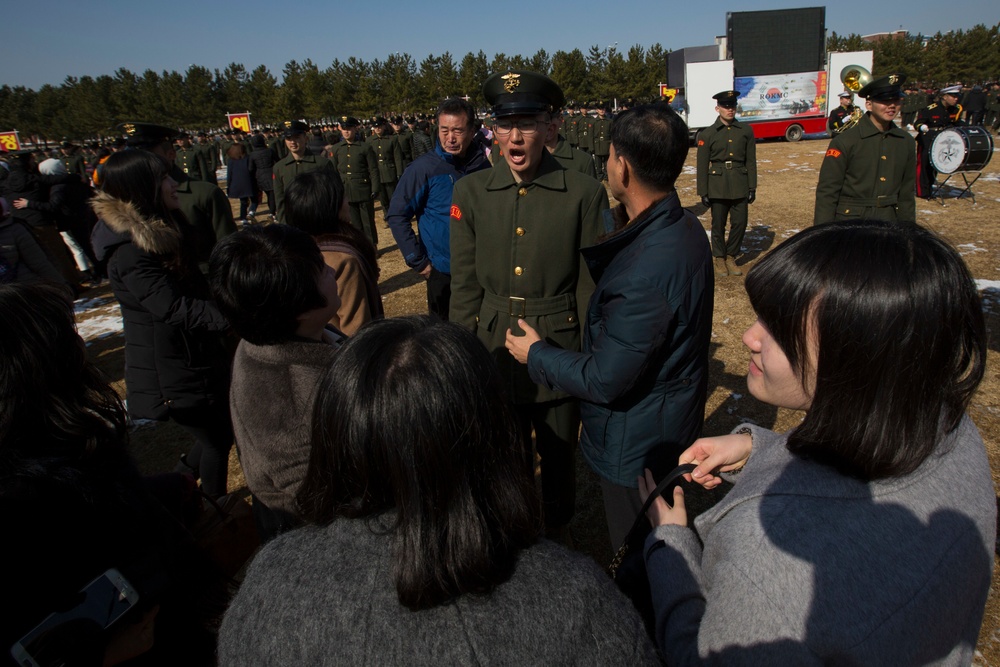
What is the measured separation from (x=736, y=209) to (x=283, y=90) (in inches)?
1944

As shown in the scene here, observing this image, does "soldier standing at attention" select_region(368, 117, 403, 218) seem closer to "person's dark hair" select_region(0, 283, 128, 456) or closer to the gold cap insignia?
the gold cap insignia

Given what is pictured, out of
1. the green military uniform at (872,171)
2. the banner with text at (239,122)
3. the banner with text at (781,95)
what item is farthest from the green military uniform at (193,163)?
the banner with text at (781,95)

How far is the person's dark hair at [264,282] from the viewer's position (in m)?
1.66

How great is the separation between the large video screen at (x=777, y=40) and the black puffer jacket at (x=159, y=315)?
23970 mm

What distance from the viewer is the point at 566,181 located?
8.11 feet

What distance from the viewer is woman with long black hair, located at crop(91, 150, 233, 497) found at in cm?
260

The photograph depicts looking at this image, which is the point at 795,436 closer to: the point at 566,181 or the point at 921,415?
the point at 921,415

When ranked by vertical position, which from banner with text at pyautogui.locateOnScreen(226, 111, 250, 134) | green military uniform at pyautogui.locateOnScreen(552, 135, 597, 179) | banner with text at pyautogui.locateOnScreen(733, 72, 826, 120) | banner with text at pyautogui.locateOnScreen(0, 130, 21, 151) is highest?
banner with text at pyautogui.locateOnScreen(226, 111, 250, 134)

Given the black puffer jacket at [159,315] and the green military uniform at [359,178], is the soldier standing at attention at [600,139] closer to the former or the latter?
the green military uniform at [359,178]

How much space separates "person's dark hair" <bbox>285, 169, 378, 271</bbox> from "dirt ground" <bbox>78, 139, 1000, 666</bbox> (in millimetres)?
2048

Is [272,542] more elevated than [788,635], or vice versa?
[272,542]

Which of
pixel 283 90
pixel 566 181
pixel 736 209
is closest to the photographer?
pixel 566 181

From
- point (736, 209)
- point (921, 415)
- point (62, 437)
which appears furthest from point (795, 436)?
point (736, 209)

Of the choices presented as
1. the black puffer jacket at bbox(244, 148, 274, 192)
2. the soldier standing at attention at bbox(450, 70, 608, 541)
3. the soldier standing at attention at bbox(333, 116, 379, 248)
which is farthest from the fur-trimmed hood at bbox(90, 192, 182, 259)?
the black puffer jacket at bbox(244, 148, 274, 192)
